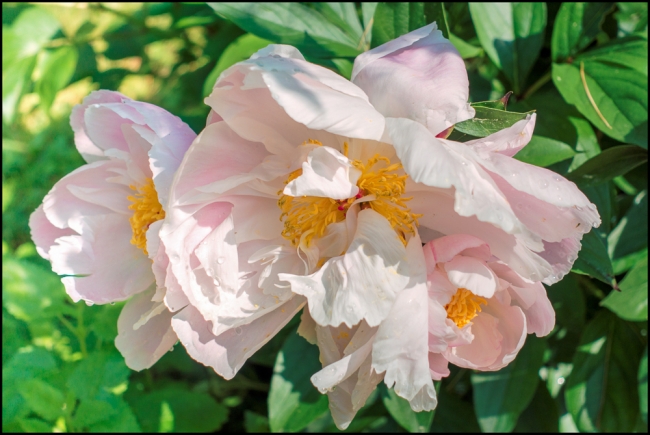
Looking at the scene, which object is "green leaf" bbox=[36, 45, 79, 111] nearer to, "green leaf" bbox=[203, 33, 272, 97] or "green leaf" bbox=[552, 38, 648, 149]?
"green leaf" bbox=[203, 33, 272, 97]

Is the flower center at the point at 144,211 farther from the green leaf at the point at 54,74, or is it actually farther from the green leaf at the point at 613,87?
the green leaf at the point at 54,74

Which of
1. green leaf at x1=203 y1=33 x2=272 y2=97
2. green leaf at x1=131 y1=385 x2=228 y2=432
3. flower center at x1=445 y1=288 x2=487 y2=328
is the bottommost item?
green leaf at x1=131 y1=385 x2=228 y2=432

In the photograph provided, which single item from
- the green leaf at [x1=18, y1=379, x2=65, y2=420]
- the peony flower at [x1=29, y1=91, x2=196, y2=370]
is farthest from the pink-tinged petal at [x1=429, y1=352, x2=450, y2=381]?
the green leaf at [x1=18, y1=379, x2=65, y2=420]

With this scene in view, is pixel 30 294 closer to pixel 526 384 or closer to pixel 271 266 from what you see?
pixel 271 266

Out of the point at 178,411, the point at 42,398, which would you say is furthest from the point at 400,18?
the point at 178,411

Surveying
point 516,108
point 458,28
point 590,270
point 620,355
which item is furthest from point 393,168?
point 620,355
